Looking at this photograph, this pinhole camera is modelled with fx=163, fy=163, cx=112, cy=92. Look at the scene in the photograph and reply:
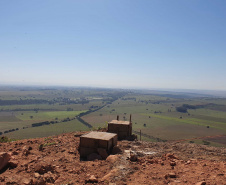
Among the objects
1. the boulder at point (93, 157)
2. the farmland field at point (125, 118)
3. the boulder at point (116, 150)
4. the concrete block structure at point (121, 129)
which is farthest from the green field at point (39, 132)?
the boulder at point (93, 157)

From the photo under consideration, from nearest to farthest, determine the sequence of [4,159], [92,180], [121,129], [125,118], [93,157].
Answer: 1. [92,180]
2. [4,159]
3. [93,157]
4. [121,129]
5. [125,118]

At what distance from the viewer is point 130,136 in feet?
43.9

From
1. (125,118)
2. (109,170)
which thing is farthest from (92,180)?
(125,118)

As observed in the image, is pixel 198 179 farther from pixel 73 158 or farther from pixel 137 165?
pixel 73 158

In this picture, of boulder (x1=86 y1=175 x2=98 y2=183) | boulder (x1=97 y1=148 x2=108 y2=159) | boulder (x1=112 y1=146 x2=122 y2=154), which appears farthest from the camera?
boulder (x1=112 y1=146 x2=122 y2=154)

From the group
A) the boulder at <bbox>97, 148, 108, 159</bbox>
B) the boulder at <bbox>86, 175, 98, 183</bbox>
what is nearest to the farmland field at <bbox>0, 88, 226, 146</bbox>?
the boulder at <bbox>97, 148, 108, 159</bbox>

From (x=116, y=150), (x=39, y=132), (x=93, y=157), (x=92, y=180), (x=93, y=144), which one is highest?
(x=93, y=144)

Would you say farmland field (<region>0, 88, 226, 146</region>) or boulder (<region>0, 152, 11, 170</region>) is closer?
boulder (<region>0, 152, 11, 170</region>)

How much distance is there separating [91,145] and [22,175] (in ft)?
12.5

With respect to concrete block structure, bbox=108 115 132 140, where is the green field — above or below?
below

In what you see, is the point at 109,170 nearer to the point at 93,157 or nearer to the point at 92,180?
the point at 92,180

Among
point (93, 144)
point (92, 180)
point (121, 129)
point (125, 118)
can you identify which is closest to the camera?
point (92, 180)

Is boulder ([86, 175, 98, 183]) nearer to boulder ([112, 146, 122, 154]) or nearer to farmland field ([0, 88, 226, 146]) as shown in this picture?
boulder ([112, 146, 122, 154])

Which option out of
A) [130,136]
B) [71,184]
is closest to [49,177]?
[71,184]
